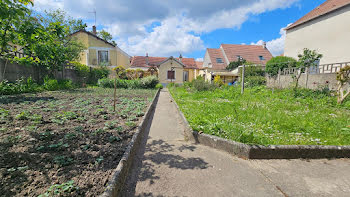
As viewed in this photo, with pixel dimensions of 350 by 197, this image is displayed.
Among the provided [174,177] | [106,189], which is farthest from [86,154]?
[174,177]

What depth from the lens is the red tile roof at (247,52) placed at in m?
25.6

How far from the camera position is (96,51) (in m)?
19.9

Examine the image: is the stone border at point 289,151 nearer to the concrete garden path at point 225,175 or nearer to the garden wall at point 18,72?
the concrete garden path at point 225,175

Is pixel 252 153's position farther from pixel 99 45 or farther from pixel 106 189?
pixel 99 45

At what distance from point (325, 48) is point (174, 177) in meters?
18.0

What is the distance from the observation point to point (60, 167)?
1696 millimetres

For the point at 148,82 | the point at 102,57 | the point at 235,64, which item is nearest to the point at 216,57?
the point at 235,64

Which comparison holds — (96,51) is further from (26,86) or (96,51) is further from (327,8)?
(327,8)

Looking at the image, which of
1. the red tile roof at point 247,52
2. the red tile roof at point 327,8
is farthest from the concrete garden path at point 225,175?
the red tile roof at point 247,52

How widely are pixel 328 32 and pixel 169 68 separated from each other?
16794 millimetres

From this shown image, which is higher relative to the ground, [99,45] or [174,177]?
[99,45]

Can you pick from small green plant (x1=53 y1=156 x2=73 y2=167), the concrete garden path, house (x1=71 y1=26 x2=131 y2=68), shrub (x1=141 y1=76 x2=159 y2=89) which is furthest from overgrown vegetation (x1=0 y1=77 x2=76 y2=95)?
house (x1=71 y1=26 x2=131 y2=68)

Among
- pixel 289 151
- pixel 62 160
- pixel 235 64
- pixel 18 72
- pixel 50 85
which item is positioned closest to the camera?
pixel 62 160

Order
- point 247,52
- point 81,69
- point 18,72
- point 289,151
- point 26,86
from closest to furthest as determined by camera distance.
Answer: point 289,151 < point 26,86 < point 18,72 < point 81,69 < point 247,52
